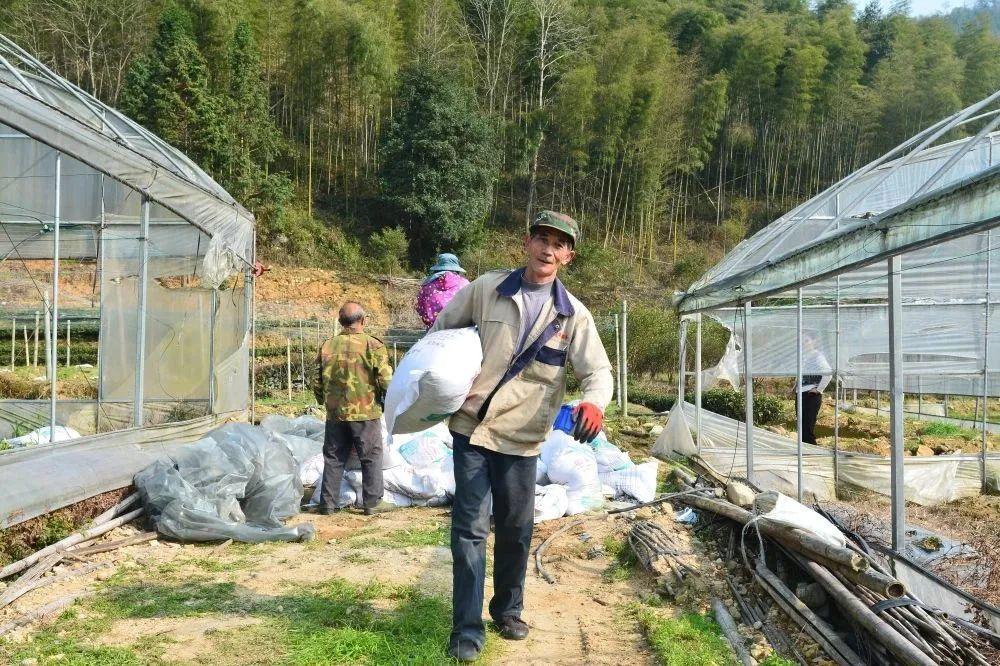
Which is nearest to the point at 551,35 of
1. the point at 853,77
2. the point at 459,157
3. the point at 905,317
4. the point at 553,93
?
the point at 553,93

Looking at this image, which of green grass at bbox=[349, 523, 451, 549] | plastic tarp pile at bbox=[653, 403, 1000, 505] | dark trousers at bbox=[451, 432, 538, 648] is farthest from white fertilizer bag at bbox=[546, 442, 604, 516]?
plastic tarp pile at bbox=[653, 403, 1000, 505]

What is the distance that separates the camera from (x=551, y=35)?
34156 millimetres

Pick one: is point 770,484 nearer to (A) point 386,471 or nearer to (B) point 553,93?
(A) point 386,471

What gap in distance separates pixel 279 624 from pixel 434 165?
26638 mm

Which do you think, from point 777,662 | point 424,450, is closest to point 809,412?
point 424,450

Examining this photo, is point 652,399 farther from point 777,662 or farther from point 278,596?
point 777,662

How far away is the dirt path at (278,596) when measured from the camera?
3.06 m

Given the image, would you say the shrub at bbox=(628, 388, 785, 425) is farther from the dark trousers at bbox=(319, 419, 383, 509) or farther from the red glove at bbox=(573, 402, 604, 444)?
the red glove at bbox=(573, 402, 604, 444)

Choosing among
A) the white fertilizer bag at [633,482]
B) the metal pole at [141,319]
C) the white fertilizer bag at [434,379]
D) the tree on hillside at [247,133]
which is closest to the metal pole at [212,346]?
Answer: the metal pole at [141,319]

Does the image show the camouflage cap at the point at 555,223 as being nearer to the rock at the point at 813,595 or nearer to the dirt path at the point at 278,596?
the dirt path at the point at 278,596

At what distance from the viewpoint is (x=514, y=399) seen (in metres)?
3.13

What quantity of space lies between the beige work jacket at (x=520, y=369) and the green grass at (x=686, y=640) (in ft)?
3.13

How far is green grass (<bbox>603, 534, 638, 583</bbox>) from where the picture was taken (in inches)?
173

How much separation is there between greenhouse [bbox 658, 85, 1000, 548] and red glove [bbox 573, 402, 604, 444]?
115 inches
